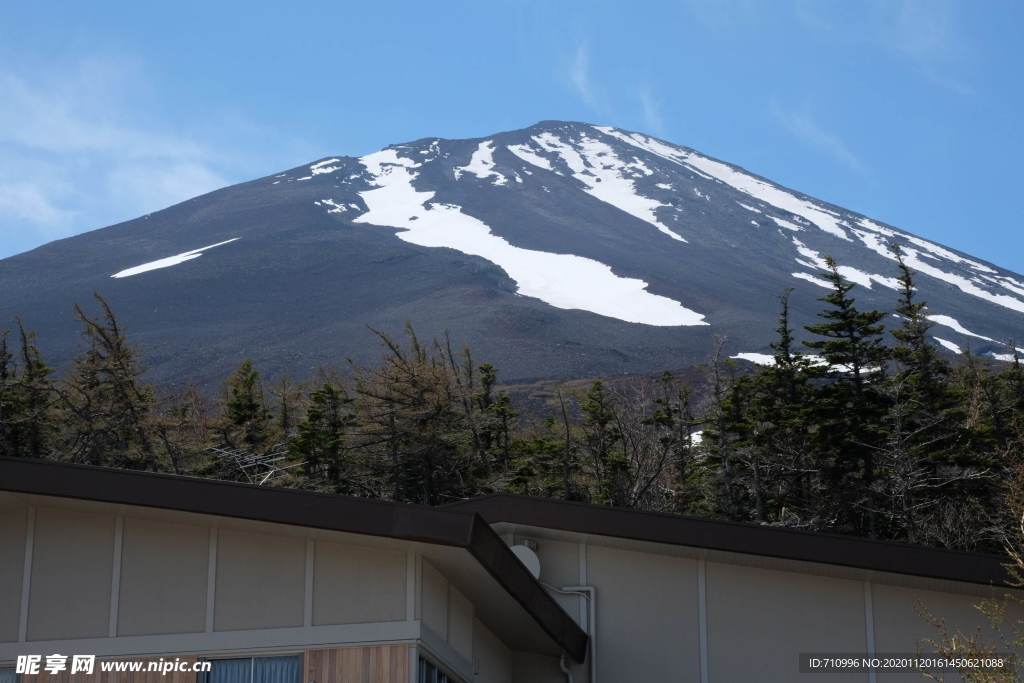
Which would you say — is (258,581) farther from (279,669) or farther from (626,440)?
(626,440)

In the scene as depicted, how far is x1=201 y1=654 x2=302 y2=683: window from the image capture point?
10133 millimetres

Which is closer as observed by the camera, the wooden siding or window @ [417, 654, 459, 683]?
the wooden siding

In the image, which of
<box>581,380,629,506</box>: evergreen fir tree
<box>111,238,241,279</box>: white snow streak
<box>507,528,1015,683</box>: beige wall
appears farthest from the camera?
<box>111,238,241,279</box>: white snow streak

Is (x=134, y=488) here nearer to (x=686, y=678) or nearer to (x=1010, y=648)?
(x=686, y=678)

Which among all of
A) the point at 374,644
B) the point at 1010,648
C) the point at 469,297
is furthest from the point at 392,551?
the point at 469,297

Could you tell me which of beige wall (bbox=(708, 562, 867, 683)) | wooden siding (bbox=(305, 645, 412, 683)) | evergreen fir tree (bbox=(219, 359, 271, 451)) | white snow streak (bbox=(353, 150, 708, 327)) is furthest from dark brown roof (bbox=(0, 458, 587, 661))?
white snow streak (bbox=(353, 150, 708, 327))

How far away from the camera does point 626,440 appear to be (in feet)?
115

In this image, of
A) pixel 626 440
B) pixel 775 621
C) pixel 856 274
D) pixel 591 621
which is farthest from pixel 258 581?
pixel 856 274

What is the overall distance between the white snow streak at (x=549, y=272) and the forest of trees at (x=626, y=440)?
319 feet

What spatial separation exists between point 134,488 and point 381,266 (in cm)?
14289

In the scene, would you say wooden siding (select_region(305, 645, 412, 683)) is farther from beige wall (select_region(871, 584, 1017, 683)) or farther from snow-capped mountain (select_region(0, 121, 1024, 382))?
snow-capped mountain (select_region(0, 121, 1024, 382))

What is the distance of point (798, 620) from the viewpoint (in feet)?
39.8

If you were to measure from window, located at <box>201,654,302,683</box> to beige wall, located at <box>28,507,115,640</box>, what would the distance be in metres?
0.97

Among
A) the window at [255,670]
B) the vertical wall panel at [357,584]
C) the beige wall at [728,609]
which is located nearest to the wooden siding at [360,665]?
the window at [255,670]
